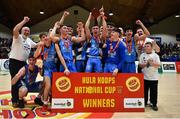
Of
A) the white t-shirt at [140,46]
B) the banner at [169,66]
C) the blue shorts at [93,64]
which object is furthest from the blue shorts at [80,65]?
the banner at [169,66]

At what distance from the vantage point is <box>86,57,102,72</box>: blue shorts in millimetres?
5996

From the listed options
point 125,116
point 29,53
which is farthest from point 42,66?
point 125,116

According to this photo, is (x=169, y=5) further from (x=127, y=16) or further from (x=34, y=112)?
(x=34, y=112)

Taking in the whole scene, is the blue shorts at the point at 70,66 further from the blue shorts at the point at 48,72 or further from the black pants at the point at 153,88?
the black pants at the point at 153,88

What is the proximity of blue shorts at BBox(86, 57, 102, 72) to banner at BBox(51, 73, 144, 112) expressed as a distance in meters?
0.25

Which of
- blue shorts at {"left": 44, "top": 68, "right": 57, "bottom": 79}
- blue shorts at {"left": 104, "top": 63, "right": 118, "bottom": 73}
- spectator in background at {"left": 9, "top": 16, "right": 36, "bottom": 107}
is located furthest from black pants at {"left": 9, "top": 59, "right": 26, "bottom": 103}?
blue shorts at {"left": 104, "top": 63, "right": 118, "bottom": 73}

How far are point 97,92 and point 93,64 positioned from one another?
567 millimetres

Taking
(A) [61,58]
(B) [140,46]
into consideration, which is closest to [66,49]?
(A) [61,58]

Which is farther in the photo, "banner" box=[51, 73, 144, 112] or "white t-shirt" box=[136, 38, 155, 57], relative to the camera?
"white t-shirt" box=[136, 38, 155, 57]

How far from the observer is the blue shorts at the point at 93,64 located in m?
6.00

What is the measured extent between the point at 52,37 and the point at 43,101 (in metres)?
1.29

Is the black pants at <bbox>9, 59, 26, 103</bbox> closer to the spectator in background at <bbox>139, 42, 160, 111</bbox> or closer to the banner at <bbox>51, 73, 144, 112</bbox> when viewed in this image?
the banner at <bbox>51, 73, 144, 112</bbox>

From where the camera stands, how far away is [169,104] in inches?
268

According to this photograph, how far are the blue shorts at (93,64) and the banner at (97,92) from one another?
246 mm
